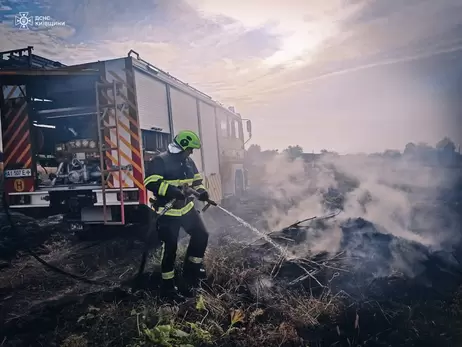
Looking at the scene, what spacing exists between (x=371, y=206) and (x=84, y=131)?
224 inches

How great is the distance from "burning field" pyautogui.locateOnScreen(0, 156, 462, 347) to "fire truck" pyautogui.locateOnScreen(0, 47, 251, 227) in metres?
0.88

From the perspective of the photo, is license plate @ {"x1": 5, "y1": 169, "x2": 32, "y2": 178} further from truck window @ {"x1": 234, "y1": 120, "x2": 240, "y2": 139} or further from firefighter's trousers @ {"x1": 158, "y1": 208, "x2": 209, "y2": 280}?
truck window @ {"x1": 234, "y1": 120, "x2": 240, "y2": 139}

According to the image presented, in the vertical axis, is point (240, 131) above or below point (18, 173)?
above

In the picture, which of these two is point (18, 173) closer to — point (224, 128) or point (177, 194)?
point (177, 194)

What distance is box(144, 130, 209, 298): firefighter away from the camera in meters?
3.29

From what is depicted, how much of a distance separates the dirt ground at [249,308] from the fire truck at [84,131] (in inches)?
41.3

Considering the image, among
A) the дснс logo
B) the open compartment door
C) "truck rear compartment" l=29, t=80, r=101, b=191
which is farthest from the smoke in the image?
the дснс logo

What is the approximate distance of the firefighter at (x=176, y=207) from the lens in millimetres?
3293

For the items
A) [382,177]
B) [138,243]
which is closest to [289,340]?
[138,243]

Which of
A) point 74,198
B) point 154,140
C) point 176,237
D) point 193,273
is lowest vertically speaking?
point 193,273

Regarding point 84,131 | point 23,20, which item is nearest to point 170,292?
point 84,131

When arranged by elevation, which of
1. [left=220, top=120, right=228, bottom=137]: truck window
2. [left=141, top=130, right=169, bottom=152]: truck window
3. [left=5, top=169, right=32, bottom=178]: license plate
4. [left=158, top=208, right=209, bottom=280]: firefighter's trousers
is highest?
[left=220, top=120, right=228, bottom=137]: truck window

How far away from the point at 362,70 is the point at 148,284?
4014 mm

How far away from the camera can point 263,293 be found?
3.17 meters
